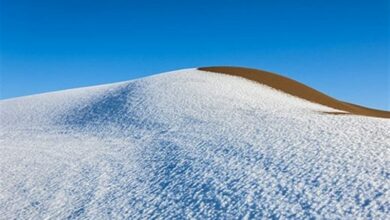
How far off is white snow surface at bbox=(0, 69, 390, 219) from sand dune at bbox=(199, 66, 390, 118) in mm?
10307

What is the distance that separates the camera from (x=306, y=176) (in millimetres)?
13977

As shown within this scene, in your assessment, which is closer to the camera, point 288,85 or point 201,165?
point 201,165

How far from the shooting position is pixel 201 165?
17.0m

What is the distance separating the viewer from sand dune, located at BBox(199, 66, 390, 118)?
39.4 meters

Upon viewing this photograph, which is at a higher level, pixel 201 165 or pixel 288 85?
pixel 288 85

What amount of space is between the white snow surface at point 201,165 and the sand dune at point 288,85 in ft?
33.8

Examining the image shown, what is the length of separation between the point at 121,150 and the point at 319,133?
10056mm

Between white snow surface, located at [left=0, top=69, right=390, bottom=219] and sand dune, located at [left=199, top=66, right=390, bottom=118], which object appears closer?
white snow surface, located at [left=0, top=69, right=390, bottom=219]

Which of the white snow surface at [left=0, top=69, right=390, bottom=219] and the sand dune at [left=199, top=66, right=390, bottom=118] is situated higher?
the sand dune at [left=199, top=66, right=390, bottom=118]

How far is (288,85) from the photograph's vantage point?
43062 mm

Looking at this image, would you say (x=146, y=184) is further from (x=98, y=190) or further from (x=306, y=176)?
(x=306, y=176)

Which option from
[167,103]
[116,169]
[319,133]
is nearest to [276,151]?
[319,133]

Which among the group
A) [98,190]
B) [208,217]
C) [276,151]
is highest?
[276,151]

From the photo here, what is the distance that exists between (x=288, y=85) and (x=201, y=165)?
28128 mm
